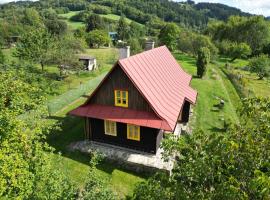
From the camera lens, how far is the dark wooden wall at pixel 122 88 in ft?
57.6

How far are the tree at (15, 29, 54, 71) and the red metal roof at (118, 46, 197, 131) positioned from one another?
22477 mm

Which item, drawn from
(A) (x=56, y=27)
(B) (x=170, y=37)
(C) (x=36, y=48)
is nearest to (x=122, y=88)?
(C) (x=36, y=48)

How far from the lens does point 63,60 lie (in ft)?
126

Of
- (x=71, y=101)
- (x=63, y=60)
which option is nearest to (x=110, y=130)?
(x=71, y=101)

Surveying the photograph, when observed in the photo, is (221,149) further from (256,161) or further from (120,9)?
(120,9)

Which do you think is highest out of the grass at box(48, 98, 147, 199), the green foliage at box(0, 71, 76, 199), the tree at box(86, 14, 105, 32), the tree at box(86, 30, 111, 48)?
the tree at box(86, 14, 105, 32)

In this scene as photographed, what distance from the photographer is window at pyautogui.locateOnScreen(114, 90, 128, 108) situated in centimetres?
1803

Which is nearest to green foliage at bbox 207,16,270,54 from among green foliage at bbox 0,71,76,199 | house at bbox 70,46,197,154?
house at bbox 70,46,197,154

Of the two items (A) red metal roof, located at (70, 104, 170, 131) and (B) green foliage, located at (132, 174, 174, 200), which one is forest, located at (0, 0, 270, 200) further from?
(A) red metal roof, located at (70, 104, 170, 131)

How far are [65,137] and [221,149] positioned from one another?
1675cm

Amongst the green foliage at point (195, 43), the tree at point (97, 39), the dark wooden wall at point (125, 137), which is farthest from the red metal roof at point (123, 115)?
the tree at point (97, 39)

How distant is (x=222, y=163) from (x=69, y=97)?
26.8m

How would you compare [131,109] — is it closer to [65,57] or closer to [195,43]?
[65,57]

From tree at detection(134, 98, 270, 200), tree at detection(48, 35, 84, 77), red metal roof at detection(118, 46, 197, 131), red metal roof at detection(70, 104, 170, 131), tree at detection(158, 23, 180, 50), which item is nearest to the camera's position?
tree at detection(134, 98, 270, 200)
